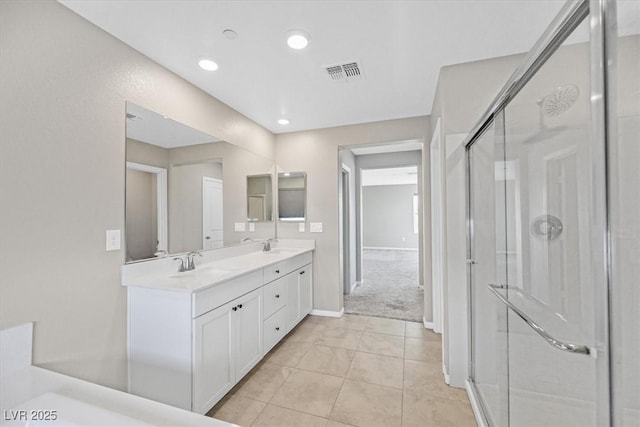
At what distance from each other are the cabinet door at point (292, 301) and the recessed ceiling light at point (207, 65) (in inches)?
79.7

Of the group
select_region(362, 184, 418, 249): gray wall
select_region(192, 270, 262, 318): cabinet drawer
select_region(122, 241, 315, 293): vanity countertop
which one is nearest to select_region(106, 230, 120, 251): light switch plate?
select_region(122, 241, 315, 293): vanity countertop

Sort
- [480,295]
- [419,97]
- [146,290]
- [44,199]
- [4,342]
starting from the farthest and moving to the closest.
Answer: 1. [419,97]
2. [480,295]
3. [146,290]
4. [44,199]
5. [4,342]

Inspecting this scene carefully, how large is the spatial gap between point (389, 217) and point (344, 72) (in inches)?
323

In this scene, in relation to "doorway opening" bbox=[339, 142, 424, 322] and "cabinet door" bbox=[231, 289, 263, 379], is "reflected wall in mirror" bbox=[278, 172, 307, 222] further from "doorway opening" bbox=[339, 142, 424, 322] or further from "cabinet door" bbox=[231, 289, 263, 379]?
"cabinet door" bbox=[231, 289, 263, 379]

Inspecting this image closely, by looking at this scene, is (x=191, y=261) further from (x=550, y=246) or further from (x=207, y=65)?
(x=550, y=246)

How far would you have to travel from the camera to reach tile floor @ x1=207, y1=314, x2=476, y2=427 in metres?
1.73

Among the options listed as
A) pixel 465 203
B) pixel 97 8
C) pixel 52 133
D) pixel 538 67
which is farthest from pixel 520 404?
pixel 97 8

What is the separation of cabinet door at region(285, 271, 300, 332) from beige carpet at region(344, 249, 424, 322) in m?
0.90

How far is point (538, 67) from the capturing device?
103 cm

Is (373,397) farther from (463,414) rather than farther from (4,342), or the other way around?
(4,342)

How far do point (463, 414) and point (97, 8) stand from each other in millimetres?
3294

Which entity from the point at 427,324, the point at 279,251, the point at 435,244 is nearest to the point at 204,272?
the point at 279,251

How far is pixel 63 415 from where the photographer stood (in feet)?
2.83

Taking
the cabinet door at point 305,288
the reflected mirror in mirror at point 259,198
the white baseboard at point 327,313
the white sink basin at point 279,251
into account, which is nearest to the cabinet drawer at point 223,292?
the white sink basin at point 279,251
